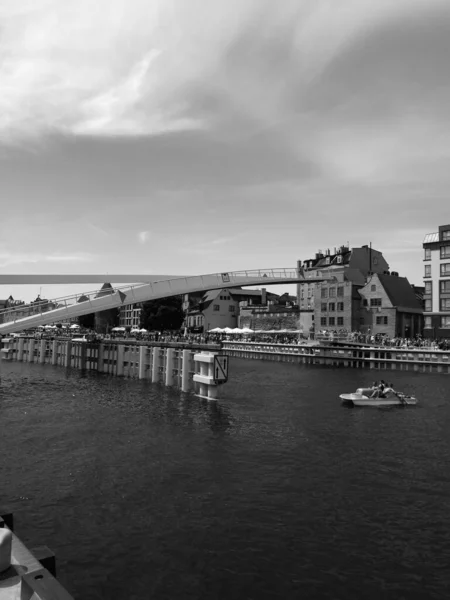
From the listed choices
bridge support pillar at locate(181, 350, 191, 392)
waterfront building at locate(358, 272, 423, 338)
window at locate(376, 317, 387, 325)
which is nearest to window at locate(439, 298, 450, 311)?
waterfront building at locate(358, 272, 423, 338)

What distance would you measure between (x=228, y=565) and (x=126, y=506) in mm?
5213

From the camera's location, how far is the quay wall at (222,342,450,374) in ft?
240

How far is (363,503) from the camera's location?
17453mm

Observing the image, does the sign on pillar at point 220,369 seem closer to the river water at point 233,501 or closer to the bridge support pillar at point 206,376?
the bridge support pillar at point 206,376

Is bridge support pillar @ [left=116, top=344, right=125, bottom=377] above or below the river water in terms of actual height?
above

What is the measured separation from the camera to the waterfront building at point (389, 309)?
9650cm

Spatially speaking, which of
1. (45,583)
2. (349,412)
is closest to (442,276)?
(349,412)

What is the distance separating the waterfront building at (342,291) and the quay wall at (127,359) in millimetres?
26690

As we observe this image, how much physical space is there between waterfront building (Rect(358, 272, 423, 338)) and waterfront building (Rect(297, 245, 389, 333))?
Answer: 199cm

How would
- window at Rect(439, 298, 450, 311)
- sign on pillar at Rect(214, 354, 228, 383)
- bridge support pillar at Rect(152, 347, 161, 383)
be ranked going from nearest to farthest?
1. sign on pillar at Rect(214, 354, 228, 383)
2. bridge support pillar at Rect(152, 347, 161, 383)
3. window at Rect(439, 298, 450, 311)

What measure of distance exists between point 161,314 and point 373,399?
313ft

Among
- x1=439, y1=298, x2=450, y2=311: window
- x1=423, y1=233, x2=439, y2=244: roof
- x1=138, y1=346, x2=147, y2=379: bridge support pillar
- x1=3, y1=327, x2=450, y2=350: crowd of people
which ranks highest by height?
x1=423, y1=233, x2=439, y2=244: roof

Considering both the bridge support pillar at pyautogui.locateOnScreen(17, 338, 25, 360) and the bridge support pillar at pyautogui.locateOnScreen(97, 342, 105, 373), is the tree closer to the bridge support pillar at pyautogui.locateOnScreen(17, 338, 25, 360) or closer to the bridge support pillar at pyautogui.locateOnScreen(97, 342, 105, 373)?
the bridge support pillar at pyautogui.locateOnScreen(17, 338, 25, 360)

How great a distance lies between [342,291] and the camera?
10306 centimetres
